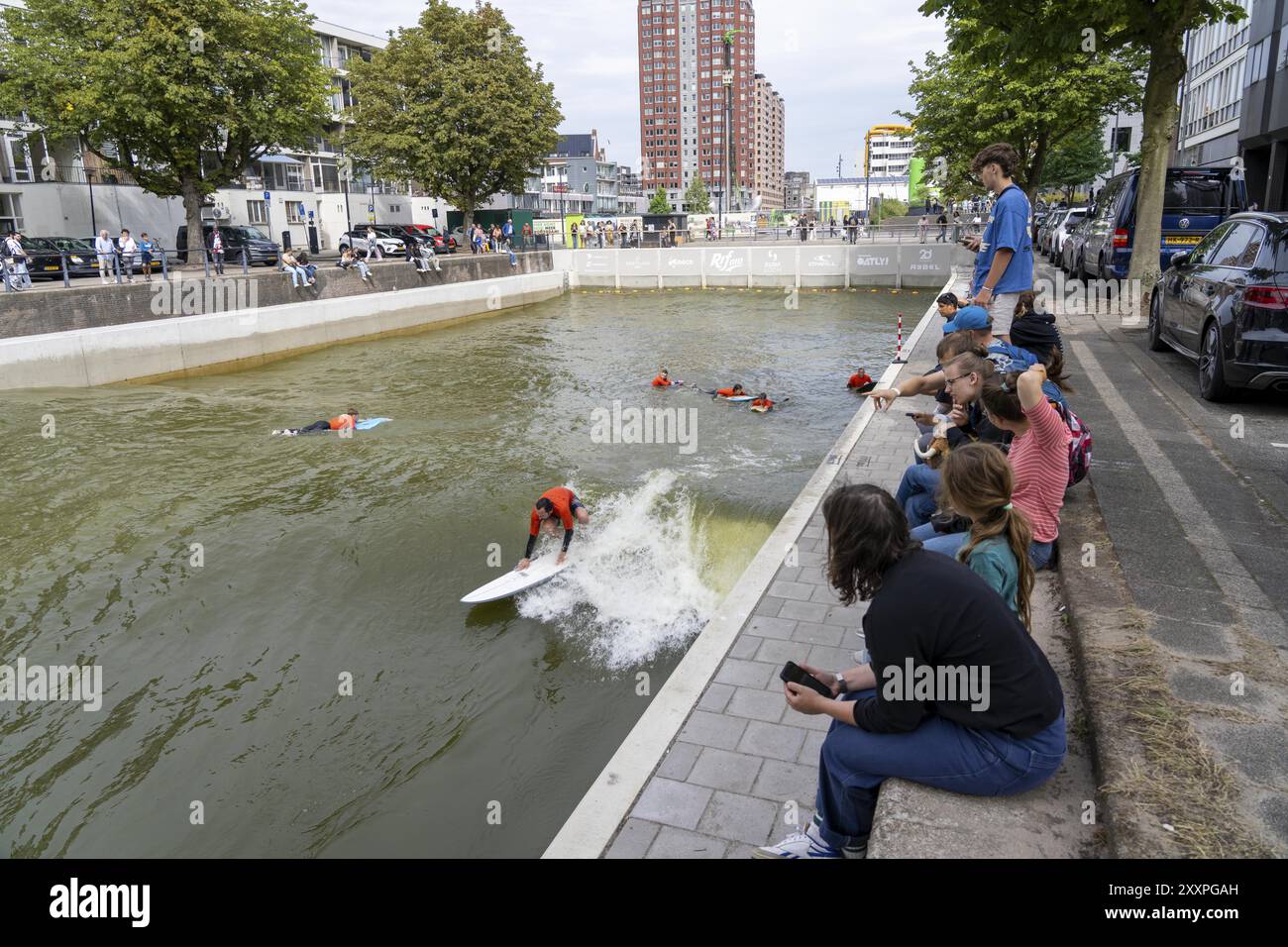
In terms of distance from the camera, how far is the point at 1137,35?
14250 millimetres

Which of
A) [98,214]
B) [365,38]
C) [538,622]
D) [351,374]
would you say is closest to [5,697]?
[538,622]

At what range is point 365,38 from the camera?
6819 centimetres

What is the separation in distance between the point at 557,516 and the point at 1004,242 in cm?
510

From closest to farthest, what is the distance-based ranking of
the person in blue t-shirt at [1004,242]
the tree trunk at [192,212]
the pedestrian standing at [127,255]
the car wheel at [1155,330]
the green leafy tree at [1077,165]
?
the person in blue t-shirt at [1004,242] < the car wheel at [1155,330] < the pedestrian standing at [127,255] < the tree trunk at [192,212] < the green leafy tree at [1077,165]

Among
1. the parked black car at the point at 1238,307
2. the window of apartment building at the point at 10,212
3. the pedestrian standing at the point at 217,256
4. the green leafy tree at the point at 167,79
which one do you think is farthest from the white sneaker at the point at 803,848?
the window of apartment building at the point at 10,212

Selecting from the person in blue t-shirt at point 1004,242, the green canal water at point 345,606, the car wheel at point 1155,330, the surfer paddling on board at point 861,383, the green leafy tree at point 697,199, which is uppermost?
the green leafy tree at point 697,199

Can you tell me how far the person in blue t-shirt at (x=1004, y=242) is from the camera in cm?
668

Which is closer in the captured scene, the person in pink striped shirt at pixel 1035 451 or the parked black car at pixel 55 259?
the person in pink striped shirt at pixel 1035 451

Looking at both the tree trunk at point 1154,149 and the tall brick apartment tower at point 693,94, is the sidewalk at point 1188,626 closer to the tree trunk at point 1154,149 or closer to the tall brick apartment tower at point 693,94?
the tree trunk at point 1154,149

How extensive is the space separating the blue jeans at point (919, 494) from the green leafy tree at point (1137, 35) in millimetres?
10752

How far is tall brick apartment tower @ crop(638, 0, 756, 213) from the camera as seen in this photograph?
18012 centimetres

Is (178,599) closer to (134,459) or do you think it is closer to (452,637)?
(452,637)

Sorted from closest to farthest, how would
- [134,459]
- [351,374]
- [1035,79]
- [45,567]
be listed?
1. [45,567]
2. [134,459]
3. [351,374]
4. [1035,79]
